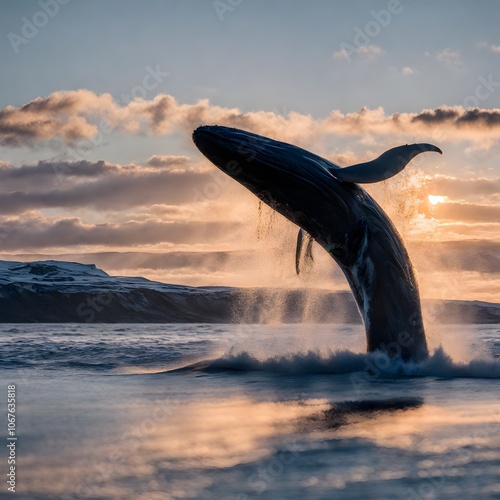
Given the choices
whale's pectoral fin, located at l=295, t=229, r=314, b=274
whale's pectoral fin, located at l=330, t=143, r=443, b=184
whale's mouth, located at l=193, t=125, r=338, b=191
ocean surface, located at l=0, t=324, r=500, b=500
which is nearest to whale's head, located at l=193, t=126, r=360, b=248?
whale's mouth, located at l=193, t=125, r=338, b=191

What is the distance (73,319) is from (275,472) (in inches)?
4854

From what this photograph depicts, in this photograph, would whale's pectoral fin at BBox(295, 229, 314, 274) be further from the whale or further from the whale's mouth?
the whale's mouth

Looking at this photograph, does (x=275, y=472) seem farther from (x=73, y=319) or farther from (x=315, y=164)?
(x=73, y=319)

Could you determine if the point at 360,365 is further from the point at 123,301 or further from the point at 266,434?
the point at 123,301

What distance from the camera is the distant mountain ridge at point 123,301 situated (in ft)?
407

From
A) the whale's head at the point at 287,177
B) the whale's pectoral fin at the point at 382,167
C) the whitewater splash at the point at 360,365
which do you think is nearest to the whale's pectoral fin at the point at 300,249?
the whale's head at the point at 287,177

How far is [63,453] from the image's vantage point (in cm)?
534

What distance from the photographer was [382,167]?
380 inches

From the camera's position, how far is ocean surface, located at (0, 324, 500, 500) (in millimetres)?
4281

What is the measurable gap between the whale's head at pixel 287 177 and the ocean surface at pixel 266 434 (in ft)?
8.13

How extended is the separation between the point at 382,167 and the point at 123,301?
127 meters

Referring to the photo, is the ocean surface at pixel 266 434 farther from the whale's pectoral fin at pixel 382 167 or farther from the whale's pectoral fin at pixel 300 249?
the whale's pectoral fin at pixel 382 167

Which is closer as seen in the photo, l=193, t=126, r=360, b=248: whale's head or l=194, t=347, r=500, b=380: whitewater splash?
l=193, t=126, r=360, b=248: whale's head

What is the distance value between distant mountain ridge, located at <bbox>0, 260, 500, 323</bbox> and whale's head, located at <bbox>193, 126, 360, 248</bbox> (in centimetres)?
9776
